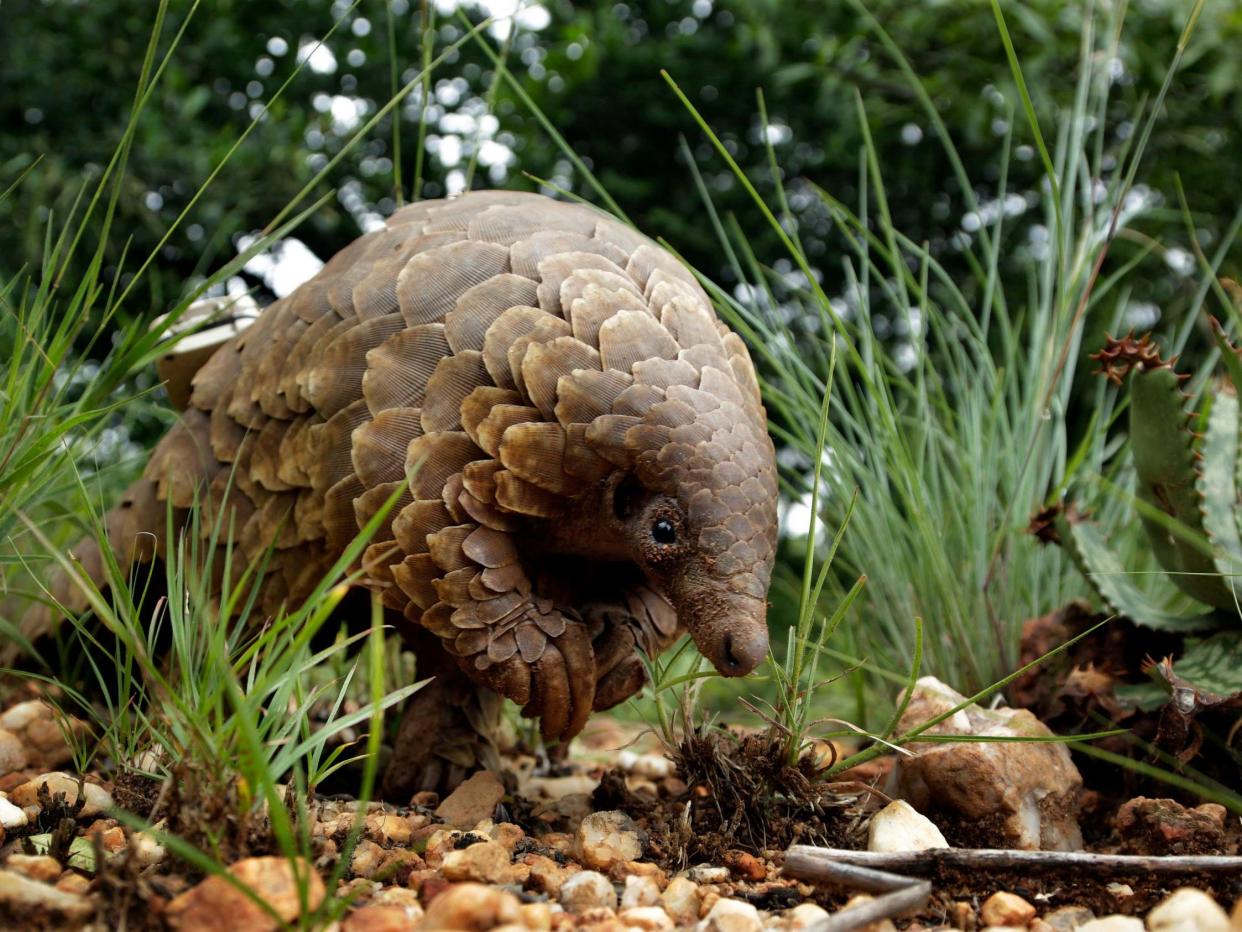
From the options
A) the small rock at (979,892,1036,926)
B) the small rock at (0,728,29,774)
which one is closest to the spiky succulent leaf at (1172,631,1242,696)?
the small rock at (979,892,1036,926)

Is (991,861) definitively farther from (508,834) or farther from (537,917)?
(508,834)

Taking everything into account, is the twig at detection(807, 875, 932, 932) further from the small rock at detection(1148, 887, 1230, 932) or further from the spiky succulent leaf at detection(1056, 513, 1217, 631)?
the spiky succulent leaf at detection(1056, 513, 1217, 631)

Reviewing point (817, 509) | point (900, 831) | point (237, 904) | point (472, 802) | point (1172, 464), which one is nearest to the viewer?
point (237, 904)

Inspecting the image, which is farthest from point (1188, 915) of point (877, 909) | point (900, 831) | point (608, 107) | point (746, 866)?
point (608, 107)

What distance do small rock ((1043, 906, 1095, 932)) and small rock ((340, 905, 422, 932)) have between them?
2.79ft

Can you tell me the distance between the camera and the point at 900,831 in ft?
5.90

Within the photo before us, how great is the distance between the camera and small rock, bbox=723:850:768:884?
68.9 inches

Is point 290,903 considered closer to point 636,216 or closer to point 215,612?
point 215,612

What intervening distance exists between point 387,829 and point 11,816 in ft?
1.82

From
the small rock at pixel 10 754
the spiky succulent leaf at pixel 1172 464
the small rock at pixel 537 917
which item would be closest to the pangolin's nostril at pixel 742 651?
the small rock at pixel 537 917

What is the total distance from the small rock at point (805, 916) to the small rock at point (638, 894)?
0.19 meters

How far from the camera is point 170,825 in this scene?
1.48 m

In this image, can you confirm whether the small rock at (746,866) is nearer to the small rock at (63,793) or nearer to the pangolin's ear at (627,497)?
the pangolin's ear at (627,497)

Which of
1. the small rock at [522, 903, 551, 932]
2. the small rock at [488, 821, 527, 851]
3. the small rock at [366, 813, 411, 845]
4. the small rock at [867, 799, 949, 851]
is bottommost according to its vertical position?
the small rock at [867, 799, 949, 851]
